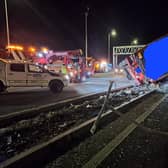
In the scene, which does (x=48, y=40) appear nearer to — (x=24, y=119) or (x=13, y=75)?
(x=13, y=75)

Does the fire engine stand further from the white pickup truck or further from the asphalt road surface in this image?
the white pickup truck

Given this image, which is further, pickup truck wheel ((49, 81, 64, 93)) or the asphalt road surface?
pickup truck wheel ((49, 81, 64, 93))

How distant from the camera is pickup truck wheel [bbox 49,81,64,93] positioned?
14102 mm

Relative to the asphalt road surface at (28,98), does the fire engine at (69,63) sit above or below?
above

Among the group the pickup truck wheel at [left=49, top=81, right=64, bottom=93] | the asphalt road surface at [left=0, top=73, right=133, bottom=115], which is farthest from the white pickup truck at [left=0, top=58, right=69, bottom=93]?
the asphalt road surface at [left=0, top=73, right=133, bottom=115]

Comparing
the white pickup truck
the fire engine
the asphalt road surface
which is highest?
the fire engine

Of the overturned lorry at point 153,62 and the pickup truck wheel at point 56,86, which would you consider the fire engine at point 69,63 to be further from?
the overturned lorry at point 153,62

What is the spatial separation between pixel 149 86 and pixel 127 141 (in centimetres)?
1286

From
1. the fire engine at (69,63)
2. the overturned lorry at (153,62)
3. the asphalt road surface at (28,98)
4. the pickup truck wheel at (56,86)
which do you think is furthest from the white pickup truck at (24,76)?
the fire engine at (69,63)

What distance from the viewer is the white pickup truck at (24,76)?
12.9 metres

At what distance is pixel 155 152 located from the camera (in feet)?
15.3

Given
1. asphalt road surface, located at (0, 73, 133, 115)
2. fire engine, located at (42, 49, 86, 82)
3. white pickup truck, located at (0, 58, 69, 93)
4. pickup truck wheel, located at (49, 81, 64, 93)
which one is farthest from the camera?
fire engine, located at (42, 49, 86, 82)

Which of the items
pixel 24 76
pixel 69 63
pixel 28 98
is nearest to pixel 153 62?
pixel 28 98

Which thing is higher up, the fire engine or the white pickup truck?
the fire engine
